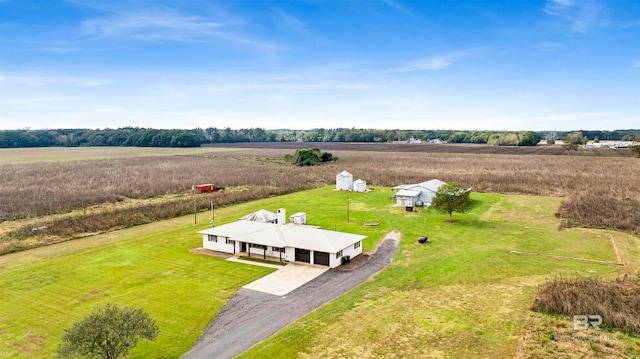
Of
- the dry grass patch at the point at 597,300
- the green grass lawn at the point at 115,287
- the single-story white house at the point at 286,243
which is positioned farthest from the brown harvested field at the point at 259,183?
the dry grass patch at the point at 597,300

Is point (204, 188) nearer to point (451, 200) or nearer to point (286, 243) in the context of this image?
point (286, 243)

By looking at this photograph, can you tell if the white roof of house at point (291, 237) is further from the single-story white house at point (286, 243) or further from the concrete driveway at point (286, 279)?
the concrete driveway at point (286, 279)

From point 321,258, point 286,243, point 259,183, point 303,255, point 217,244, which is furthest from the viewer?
point 259,183

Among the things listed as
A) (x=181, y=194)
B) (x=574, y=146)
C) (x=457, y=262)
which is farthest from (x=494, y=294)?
(x=574, y=146)

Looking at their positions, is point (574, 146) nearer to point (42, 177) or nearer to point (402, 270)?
point (402, 270)

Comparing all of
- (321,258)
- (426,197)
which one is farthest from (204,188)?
(321,258)
